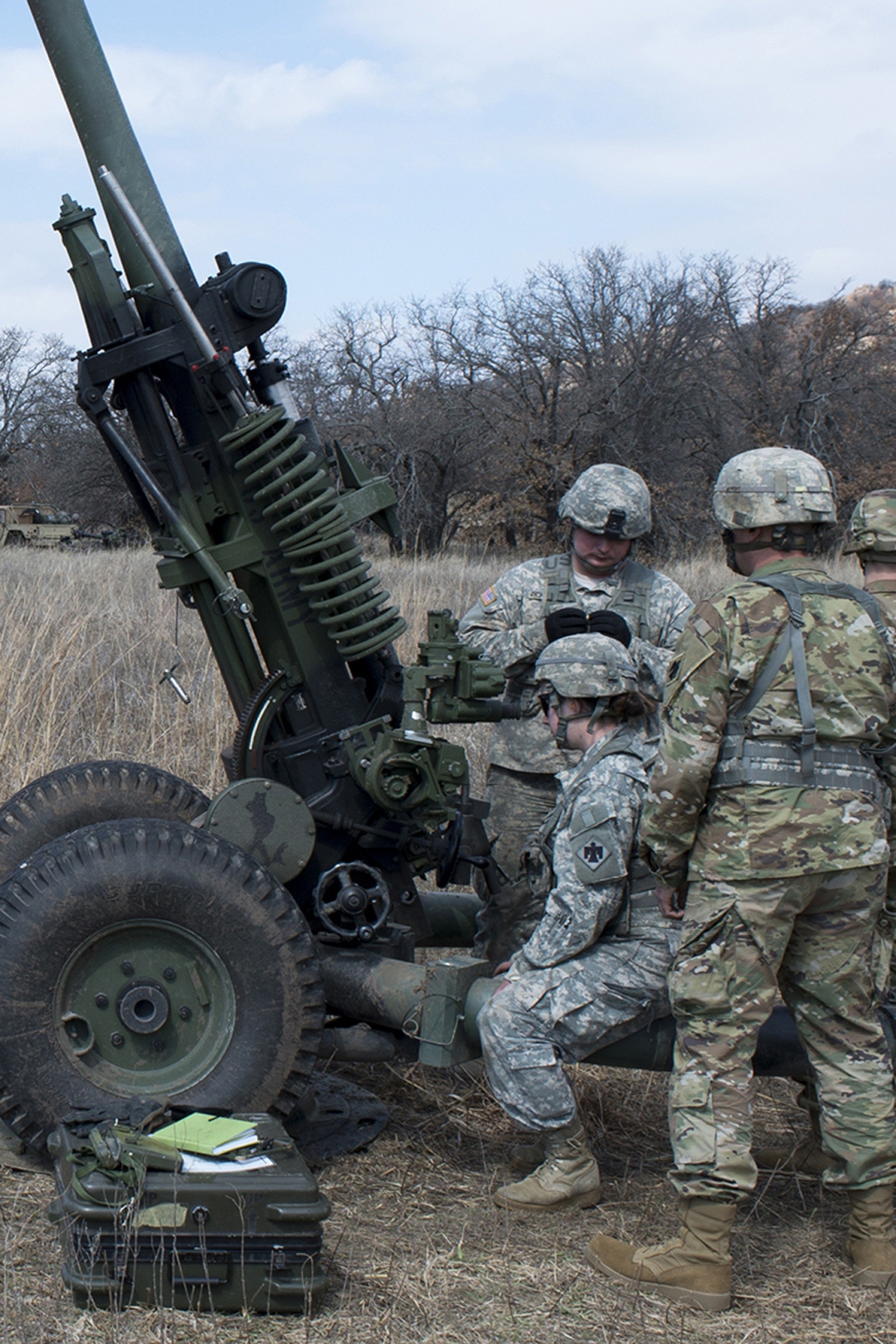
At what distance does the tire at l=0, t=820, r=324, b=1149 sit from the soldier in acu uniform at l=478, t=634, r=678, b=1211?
0.61 m

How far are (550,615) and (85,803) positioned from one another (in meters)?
1.78

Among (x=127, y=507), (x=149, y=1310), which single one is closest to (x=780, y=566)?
(x=149, y=1310)

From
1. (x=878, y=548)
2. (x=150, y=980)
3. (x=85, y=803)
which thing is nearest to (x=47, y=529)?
(x=85, y=803)

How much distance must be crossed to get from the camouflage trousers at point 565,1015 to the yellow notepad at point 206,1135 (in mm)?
731

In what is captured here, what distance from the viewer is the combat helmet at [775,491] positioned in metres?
3.43

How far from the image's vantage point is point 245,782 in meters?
4.18

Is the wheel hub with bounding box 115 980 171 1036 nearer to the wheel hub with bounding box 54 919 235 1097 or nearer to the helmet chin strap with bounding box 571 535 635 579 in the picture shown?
the wheel hub with bounding box 54 919 235 1097

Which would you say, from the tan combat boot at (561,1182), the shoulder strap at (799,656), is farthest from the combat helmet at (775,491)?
the tan combat boot at (561,1182)

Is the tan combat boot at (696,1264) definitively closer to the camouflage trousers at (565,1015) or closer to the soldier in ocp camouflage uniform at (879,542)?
the camouflage trousers at (565,1015)

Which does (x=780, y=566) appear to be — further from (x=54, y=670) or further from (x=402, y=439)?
(x=402, y=439)

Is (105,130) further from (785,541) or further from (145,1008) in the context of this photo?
(145,1008)

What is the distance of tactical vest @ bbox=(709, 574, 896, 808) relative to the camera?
130 inches

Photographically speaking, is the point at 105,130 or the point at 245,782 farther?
the point at 105,130

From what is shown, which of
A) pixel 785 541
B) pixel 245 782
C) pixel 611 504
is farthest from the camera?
pixel 611 504
